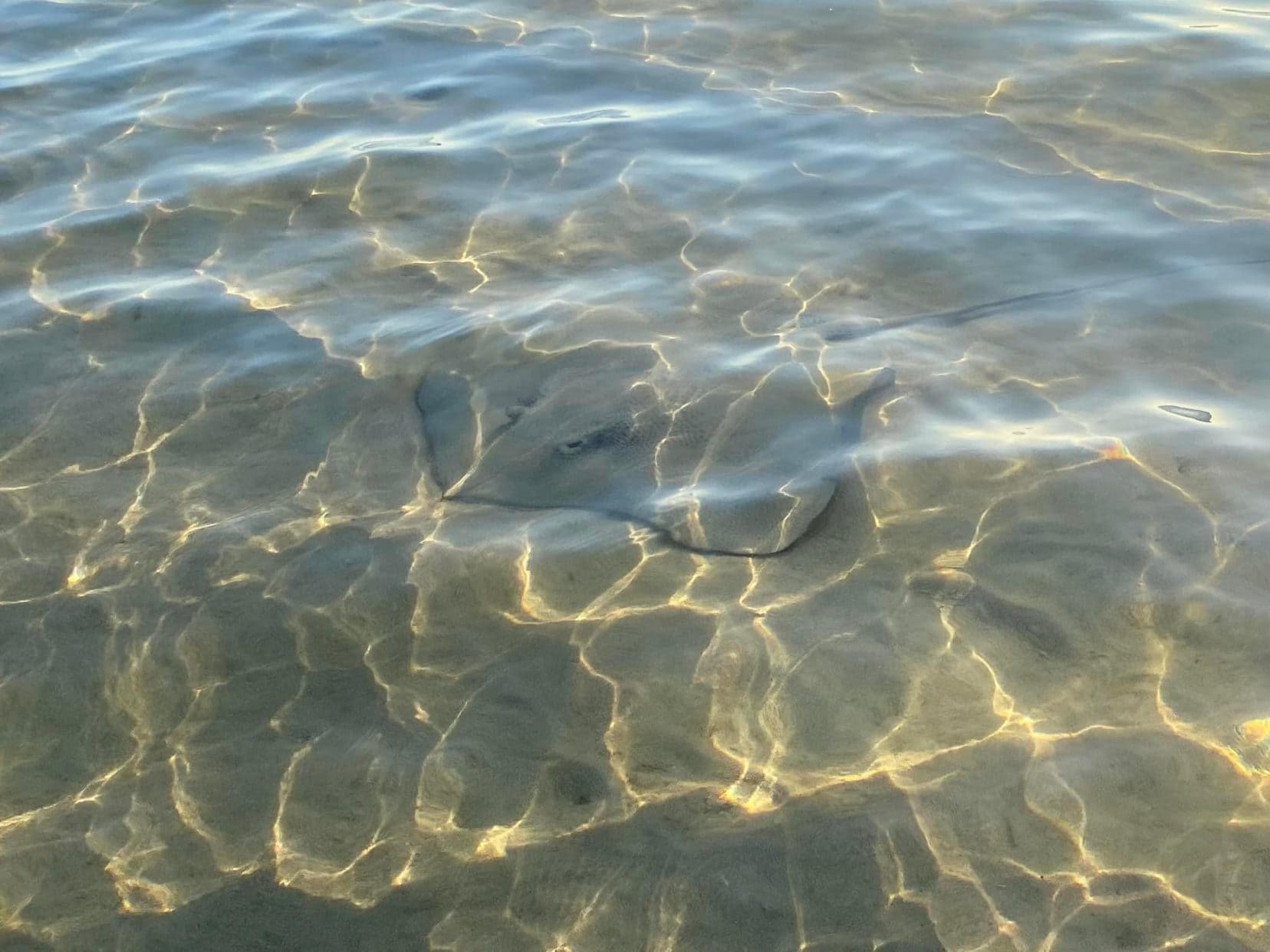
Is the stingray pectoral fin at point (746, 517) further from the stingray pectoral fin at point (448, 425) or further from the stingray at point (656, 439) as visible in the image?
the stingray pectoral fin at point (448, 425)

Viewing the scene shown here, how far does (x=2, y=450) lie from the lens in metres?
5.35

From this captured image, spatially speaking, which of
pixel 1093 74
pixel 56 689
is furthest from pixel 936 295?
pixel 56 689

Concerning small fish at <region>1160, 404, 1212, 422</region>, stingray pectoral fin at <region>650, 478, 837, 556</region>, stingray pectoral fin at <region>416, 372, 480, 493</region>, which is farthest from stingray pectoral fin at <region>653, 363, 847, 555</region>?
small fish at <region>1160, 404, 1212, 422</region>

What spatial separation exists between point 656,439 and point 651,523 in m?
0.53

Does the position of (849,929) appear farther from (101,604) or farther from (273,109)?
(273,109)

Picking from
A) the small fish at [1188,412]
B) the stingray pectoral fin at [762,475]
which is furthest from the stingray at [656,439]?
the small fish at [1188,412]

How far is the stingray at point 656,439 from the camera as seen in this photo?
4820 mm

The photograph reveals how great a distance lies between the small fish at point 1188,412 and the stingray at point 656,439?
1111mm

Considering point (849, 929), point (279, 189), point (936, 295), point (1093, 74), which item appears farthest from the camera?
point (1093, 74)

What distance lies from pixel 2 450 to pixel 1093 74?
6.74m

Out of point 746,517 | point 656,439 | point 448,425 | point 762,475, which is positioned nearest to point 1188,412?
point 762,475

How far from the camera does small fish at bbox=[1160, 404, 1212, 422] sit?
16.6ft

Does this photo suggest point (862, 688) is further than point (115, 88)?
No

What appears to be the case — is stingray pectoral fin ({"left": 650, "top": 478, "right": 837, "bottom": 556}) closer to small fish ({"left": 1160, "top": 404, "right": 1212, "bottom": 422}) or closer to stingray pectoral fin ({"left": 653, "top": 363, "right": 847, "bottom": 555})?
stingray pectoral fin ({"left": 653, "top": 363, "right": 847, "bottom": 555})
